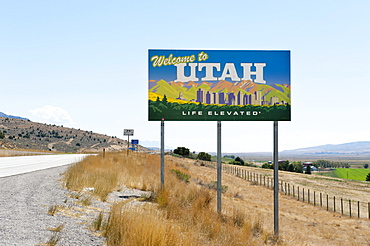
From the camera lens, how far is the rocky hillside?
101 meters

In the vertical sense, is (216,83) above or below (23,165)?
above

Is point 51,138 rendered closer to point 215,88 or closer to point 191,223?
point 215,88

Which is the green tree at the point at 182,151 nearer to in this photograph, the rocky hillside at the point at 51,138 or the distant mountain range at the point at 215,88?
the rocky hillside at the point at 51,138

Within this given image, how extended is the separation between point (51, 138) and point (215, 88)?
375ft

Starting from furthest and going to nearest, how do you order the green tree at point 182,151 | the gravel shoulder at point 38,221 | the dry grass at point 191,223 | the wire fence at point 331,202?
the green tree at point 182,151
the wire fence at point 331,202
the dry grass at point 191,223
the gravel shoulder at point 38,221

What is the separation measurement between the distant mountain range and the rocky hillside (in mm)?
83960

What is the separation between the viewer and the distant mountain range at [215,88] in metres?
13.5

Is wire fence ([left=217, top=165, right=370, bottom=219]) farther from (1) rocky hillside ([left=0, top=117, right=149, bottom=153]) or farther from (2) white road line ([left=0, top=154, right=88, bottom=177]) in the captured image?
(1) rocky hillside ([left=0, top=117, right=149, bottom=153])

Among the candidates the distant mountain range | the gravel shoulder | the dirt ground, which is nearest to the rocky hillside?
the dirt ground

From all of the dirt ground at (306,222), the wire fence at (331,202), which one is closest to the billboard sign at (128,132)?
the dirt ground at (306,222)

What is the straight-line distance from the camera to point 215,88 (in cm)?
1362

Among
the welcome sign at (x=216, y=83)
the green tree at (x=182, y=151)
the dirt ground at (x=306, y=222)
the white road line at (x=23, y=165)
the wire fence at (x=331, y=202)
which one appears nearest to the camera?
the welcome sign at (x=216, y=83)

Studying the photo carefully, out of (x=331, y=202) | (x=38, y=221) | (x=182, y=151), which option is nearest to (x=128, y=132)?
(x=331, y=202)

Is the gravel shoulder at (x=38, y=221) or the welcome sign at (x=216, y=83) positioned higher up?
the welcome sign at (x=216, y=83)
